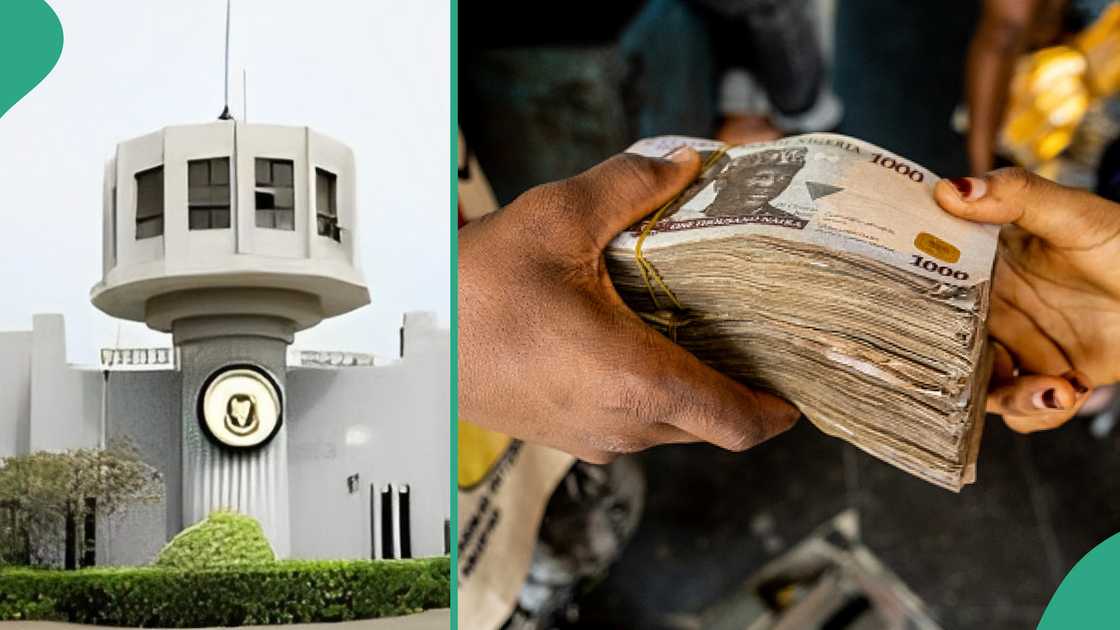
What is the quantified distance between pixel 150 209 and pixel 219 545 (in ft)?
1.11

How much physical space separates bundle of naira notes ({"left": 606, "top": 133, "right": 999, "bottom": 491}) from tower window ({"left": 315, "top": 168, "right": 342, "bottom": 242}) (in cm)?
45

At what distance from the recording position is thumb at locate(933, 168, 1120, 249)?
2.27 ft

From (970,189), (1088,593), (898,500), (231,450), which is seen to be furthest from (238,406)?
(1088,593)

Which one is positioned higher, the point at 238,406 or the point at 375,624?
the point at 238,406

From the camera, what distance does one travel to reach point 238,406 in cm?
107

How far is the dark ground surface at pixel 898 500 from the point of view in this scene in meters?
1.59

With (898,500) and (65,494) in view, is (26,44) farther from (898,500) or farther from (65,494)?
(898,500)

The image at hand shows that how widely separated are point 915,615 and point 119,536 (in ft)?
3.65

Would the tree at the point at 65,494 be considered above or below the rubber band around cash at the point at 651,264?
below

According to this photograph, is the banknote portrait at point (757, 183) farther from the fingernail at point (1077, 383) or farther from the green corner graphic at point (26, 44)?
the green corner graphic at point (26, 44)

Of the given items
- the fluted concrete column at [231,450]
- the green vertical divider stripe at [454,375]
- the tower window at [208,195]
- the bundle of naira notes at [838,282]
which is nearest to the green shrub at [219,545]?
the fluted concrete column at [231,450]

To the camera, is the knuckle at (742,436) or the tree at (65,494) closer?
the knuckle at (742,436)

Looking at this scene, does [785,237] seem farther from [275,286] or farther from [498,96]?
[498,96]

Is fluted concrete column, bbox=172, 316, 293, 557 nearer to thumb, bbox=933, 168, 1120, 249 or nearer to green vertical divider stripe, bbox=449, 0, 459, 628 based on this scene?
green vertical divider stripe, bbox=449, 0, 459, 628
